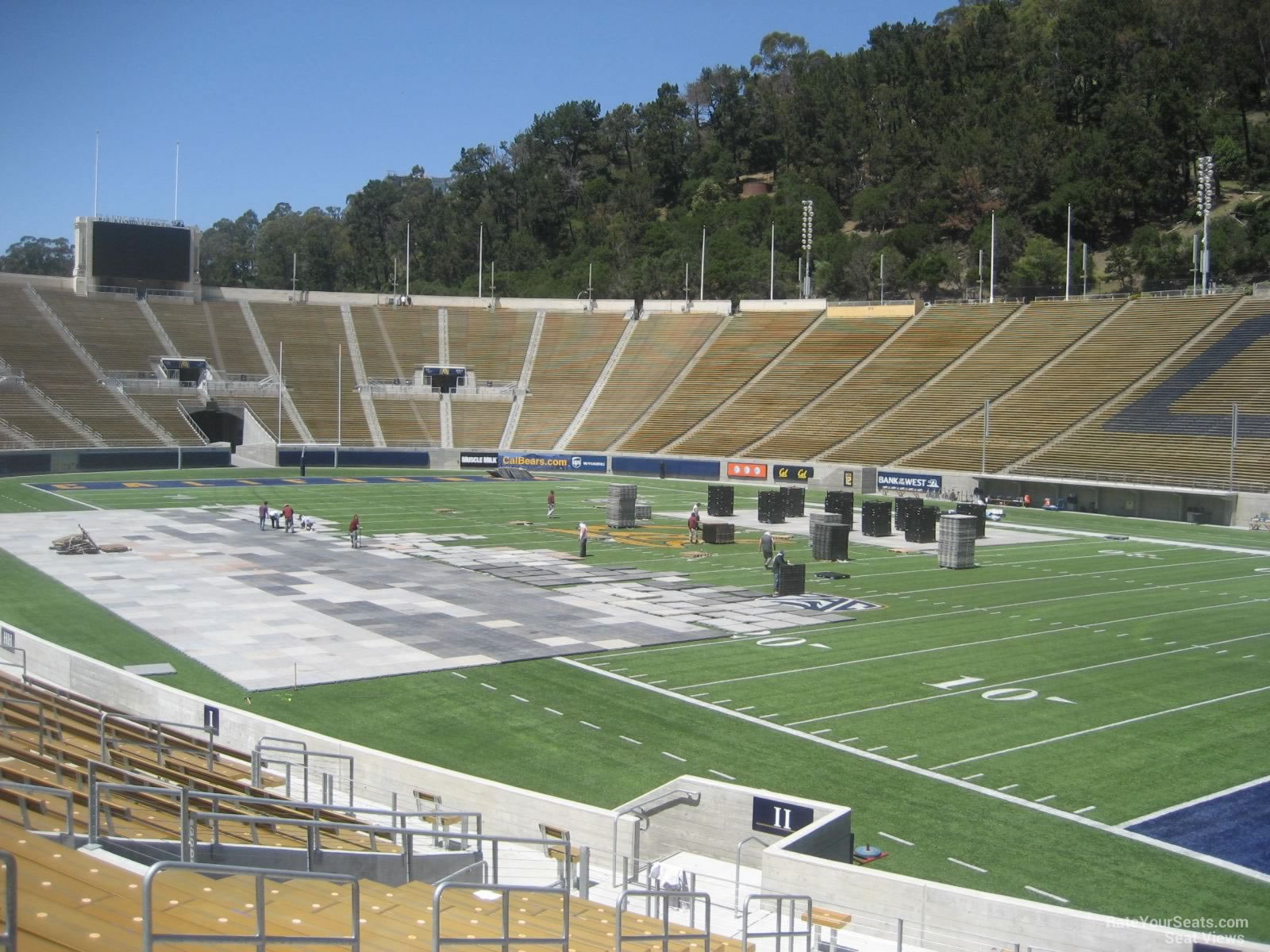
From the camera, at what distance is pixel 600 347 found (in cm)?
8025

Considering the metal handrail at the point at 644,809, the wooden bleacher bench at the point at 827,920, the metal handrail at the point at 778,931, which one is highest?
the metal handrail at the point at 778,931

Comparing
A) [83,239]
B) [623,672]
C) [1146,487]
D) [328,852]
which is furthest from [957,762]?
[83,239]

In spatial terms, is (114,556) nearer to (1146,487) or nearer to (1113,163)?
(1146,487)

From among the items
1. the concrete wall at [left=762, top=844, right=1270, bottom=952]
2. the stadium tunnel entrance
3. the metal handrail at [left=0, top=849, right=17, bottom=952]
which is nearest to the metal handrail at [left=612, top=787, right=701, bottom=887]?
the concrete wall at [left=762, top=844, right=1270, bottom=952]

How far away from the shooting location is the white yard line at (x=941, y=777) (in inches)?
566

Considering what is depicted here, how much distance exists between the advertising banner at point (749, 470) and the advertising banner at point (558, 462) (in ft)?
25.7

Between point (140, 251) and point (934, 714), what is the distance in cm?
7066

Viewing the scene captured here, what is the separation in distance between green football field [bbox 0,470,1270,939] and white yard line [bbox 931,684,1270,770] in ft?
0.17

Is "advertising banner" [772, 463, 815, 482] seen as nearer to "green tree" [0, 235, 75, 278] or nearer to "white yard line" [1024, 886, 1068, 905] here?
"white yard line" [1024, 886, 1068, 905]

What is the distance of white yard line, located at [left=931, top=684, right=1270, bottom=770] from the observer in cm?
1792

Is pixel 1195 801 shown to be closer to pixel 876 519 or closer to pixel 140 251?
pixel 876 519

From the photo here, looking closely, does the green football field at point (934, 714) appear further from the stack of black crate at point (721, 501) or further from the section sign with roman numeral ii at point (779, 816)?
the stack of black crate at point (721, 501)

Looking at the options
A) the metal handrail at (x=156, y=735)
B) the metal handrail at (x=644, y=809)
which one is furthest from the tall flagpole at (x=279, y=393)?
the metal handrail at (x=644, y=809)

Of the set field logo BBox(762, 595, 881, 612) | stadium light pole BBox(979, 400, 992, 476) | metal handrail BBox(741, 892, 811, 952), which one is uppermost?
stadium light pole BBox(979, 400, 992, 476)
